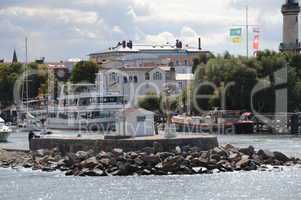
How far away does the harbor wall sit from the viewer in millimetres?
53250

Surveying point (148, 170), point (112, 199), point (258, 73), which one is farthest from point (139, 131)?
point (258, 73)

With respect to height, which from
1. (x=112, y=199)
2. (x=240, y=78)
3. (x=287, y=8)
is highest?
(x=287, y=8)

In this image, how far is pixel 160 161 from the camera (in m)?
50.6

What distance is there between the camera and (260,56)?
11125 centimetres

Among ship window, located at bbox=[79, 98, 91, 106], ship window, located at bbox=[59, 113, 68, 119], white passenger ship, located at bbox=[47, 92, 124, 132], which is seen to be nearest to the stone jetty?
white passenger ship, located at bbox=[47, 92, 124, 132]

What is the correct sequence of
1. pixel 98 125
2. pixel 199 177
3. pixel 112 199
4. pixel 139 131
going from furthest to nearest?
pixel 98 125 < pixel 139 131 < pixel 199 177 < pixel 112 199

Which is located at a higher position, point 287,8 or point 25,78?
point 287,8

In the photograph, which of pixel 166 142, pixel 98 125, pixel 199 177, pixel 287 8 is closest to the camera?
pixel 199 177

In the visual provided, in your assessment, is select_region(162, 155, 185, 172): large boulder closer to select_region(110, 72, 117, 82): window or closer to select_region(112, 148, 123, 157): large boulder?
select_region(112, 148, 123, 157): large boulder

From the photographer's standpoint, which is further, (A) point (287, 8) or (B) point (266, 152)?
(A) point (287, 8)

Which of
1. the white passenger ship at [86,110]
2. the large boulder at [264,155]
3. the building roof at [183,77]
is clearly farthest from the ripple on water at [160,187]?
the building roof at [183,77]

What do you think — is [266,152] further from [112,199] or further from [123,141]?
[112,199]

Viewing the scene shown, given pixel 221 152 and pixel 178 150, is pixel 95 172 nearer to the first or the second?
pixel 178 150

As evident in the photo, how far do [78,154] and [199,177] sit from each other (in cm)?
870
